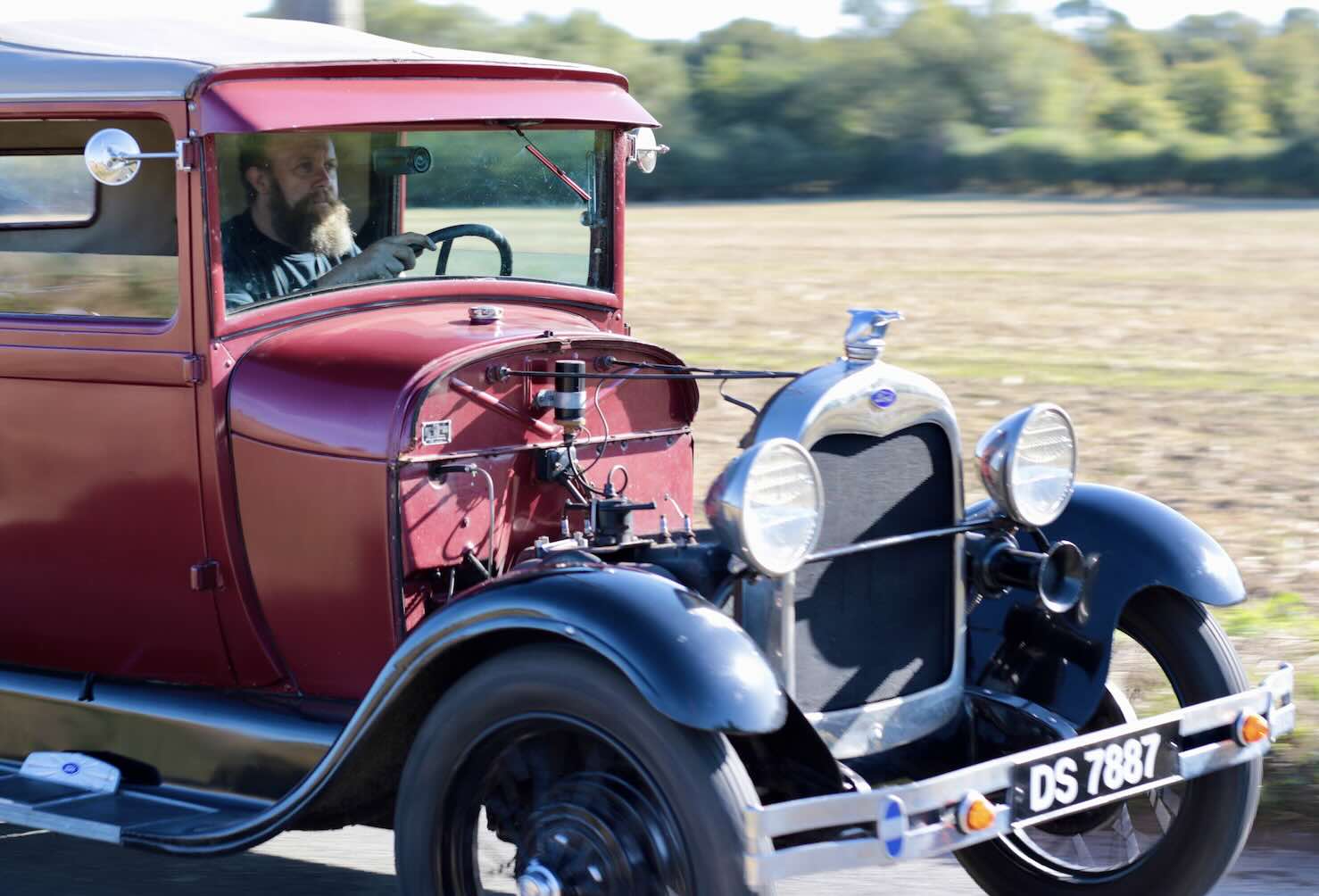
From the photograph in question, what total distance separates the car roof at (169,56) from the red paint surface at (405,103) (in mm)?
33

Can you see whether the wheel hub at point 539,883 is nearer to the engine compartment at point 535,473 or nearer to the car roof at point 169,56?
the engine compartment at point 535,473

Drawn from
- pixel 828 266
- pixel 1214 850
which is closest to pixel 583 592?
pixel 1214 850

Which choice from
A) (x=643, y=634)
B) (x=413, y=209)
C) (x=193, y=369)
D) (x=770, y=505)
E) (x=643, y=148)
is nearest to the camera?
(x=643, y=634)

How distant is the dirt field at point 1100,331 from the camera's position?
7.03 meters

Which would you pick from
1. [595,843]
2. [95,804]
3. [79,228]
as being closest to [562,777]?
[595,843]

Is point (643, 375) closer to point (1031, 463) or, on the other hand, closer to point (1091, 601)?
point (1031, 463)

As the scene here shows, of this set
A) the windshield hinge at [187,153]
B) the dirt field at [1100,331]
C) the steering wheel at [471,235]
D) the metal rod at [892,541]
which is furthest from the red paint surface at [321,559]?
the dirt field at [1100,331]

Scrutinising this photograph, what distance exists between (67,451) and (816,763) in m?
1.83

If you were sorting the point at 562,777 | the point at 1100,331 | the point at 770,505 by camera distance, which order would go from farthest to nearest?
1. the point at 1100,331
2. the point at 562,777
3. the point at 770,505

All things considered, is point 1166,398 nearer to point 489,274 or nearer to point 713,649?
point 489,274

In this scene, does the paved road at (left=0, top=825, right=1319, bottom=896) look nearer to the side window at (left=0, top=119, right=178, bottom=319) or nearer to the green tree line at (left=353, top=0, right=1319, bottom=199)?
the side window at (left=0, top=119, right=178, bottom=319)

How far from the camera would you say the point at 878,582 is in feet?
10.2

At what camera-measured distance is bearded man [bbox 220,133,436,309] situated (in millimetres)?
3420

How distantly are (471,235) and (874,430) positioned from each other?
137 centimetres
